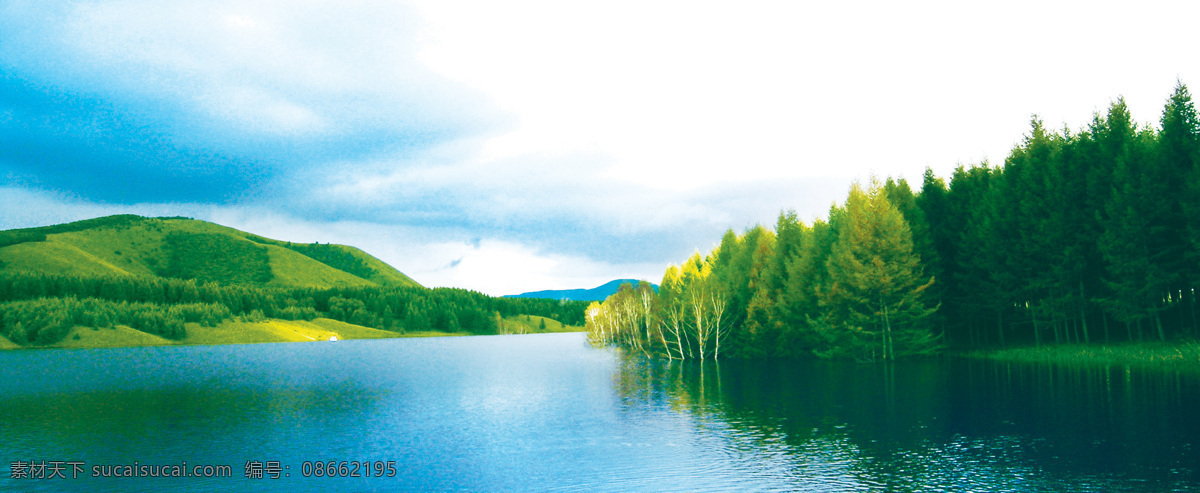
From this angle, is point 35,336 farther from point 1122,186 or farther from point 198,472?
point 1122,186

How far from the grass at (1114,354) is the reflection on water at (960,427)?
4662 mm

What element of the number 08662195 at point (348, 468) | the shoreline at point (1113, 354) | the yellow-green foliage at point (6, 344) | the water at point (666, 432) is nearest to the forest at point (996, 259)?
the shoreline at point (1113, 354)

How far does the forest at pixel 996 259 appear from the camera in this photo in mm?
55594

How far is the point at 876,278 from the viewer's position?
68.2 meters

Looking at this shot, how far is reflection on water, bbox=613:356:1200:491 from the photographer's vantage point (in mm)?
22984

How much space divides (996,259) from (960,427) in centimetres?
4641

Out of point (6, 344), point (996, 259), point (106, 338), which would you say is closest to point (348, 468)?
point (996, 259)

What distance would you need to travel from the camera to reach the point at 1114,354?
2239 inches

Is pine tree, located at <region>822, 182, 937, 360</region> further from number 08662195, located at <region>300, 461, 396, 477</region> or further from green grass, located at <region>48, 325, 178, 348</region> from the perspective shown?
green grass, located at <region>48, 325, 178, 348</region>

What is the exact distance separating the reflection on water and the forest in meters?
13.2

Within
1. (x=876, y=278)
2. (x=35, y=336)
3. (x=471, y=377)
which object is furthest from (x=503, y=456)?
(x=35, y=336)

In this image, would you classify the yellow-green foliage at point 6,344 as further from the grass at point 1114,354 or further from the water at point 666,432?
the grass at point 1114,354

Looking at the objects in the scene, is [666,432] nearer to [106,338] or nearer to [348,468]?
[348,468]

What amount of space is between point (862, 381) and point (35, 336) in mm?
214494
